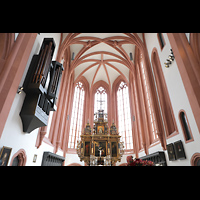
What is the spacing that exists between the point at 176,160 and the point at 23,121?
24.4ft

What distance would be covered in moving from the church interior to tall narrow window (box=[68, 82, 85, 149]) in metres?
0.11

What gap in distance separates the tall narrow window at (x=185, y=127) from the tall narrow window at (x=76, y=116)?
37.4 feet

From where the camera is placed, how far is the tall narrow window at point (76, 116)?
1537 centimetres

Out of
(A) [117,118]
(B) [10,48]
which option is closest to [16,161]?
(B) [10,48]

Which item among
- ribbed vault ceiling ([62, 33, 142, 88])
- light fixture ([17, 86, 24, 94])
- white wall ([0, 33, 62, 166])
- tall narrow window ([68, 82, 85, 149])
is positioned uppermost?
ribbed vault ceiling ([62, 33, 142, 88])

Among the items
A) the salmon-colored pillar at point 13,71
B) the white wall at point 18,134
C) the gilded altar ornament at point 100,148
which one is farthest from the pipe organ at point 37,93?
the gilded altar ornament at point 100,148

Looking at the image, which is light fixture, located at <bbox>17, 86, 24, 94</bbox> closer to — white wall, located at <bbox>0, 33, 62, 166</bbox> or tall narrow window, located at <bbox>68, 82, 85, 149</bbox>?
white wall, located at <bbox>0, 33, 62, 166</bbox>

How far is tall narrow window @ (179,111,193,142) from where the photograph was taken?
6109 mm

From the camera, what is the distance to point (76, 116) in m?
16.7

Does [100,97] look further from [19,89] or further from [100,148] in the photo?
[19,89]

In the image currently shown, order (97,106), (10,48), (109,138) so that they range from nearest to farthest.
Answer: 1. (10,48)
2. (109,138)
3. (97,106)

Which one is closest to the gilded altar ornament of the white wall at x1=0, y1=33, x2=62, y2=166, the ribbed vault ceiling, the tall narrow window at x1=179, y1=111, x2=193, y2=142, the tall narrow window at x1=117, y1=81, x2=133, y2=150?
the tall narrow window at x1=117, y1=81, x2=133, y2=150

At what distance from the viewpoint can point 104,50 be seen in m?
16.5
